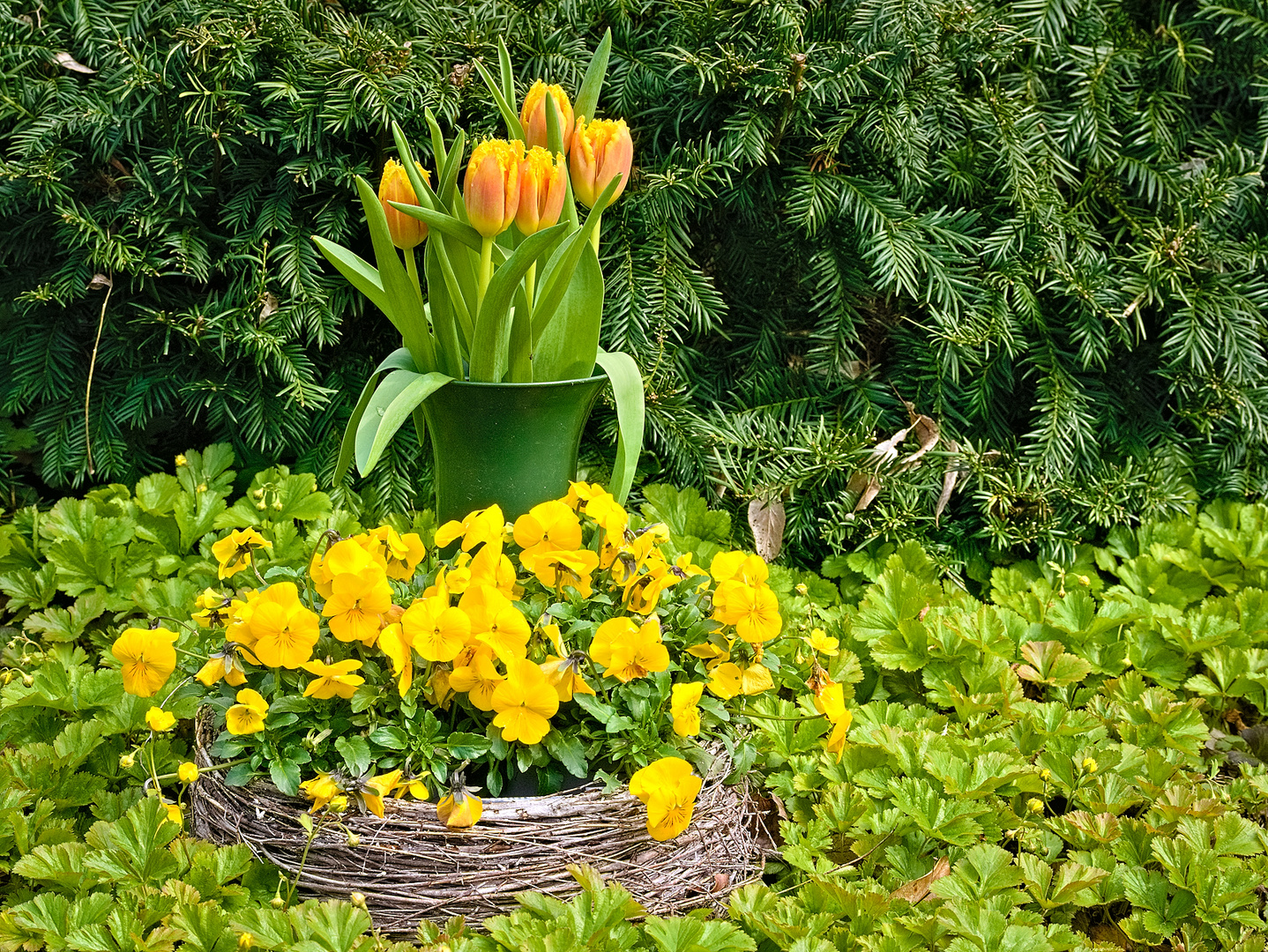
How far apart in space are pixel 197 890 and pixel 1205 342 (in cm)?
198

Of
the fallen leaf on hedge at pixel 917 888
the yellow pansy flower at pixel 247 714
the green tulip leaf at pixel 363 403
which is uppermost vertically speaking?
the green tulip leaf at pixel 363 403

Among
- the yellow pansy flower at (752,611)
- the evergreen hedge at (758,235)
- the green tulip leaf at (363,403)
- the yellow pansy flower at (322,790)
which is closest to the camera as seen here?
the yellow pansy flower at (322,790)

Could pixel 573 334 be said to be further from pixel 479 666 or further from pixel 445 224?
pixel 479 666

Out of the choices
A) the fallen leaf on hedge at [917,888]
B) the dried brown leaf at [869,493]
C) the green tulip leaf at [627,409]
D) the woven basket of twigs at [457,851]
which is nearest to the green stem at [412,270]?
the green tulip leaf at [627,409]

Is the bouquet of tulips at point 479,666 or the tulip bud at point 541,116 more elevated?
the tulip bud at point 541,116

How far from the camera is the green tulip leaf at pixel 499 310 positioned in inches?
40.7

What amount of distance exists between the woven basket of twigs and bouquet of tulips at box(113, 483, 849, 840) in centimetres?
3

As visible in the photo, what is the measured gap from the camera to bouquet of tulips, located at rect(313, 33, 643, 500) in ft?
3.49

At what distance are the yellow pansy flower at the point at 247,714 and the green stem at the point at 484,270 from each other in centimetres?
46

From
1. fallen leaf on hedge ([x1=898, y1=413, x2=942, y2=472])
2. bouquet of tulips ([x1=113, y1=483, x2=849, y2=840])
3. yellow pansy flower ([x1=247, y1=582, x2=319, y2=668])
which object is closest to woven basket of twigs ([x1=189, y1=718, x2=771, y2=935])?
bouquet of tulips ([x1=113, y1=483, x2=849, y2=840])

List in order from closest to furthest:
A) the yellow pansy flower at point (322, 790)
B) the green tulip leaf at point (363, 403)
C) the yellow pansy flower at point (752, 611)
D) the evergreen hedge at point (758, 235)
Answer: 1. the yellow pansy flower at point (322, 790)
2. the yellow pansy flower at point (752, 611)
3. the green tulip leaf at point (363, 403)
4. the evergreen hedge at point (758, 235)

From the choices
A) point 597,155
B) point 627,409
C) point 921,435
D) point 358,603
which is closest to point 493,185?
point 597,155

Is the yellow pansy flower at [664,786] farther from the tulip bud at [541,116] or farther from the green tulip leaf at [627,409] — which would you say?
the tulip bud at [541,116]

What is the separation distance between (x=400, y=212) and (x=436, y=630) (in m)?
0.48
